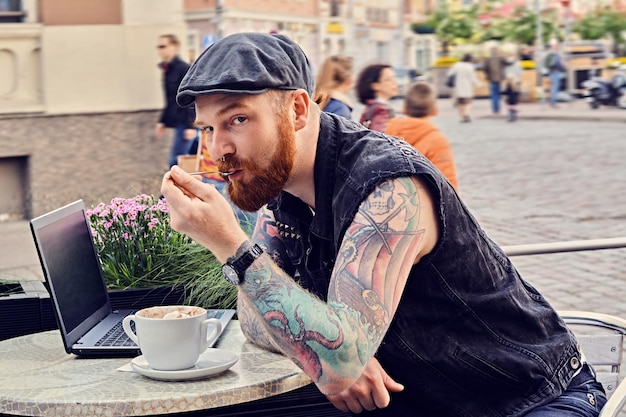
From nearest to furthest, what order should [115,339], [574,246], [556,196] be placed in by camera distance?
[115,339] < [574,246] < [556,196]

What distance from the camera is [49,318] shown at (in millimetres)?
3225

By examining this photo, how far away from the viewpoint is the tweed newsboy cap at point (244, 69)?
231 centimetres

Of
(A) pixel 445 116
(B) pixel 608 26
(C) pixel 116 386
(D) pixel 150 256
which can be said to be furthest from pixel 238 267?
(B) pixel 608 26

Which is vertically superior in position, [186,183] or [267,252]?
[186,183]

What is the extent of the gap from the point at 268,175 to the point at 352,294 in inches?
13.8

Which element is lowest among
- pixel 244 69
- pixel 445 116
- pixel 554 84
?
pixel 445 116

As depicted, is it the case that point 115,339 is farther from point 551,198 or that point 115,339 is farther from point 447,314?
point 551,198

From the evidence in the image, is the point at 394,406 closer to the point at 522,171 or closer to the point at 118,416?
the point at 118,416

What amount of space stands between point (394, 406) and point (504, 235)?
25.7 ft

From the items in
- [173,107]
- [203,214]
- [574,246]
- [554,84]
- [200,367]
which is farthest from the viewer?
[554,84]

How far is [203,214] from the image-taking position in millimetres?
2248

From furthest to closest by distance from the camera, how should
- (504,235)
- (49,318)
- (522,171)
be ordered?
(522,171) < (504,235) < (49,318)

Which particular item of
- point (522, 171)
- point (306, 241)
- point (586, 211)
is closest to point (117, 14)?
point (586, 211)

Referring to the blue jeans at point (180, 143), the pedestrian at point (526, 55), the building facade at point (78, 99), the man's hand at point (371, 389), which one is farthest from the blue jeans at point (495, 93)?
the man's hand at point (371, 389)
